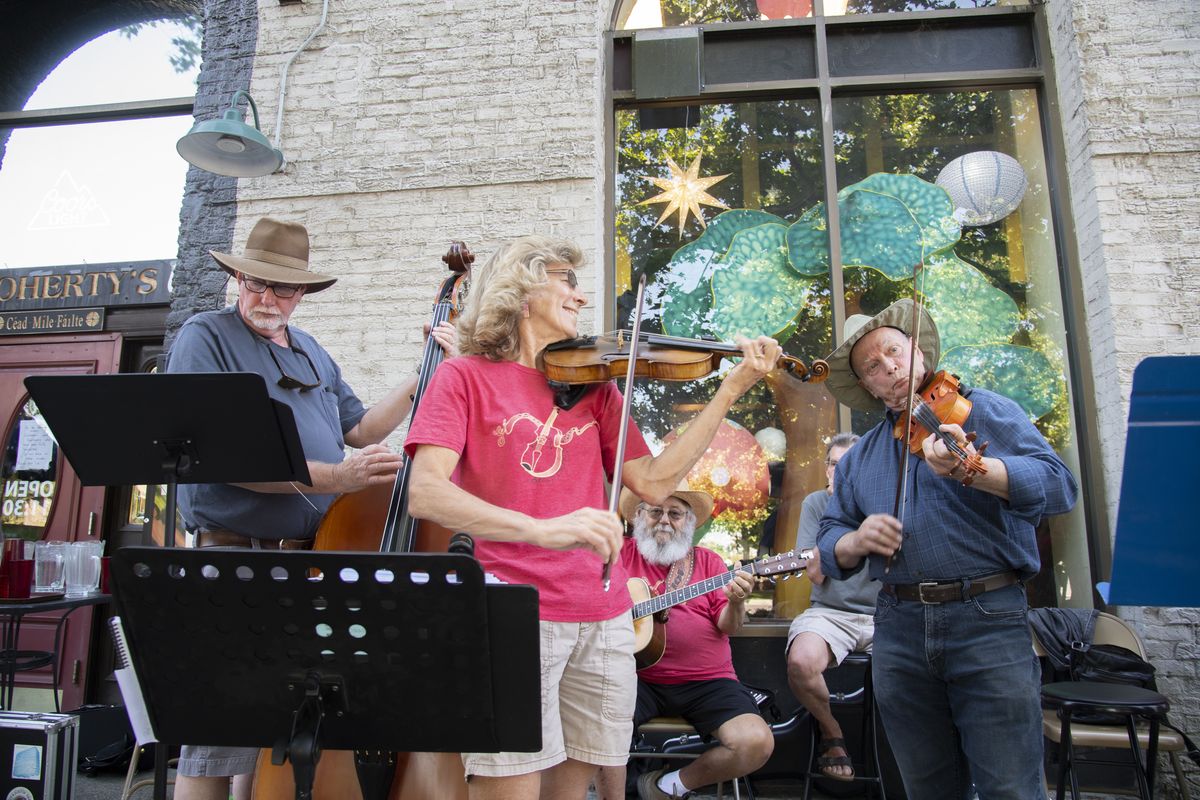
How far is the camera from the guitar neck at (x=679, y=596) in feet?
12.9

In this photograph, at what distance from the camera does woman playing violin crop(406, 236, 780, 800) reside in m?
1.97

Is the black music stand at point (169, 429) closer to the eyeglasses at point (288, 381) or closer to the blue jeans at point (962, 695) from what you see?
the eyeglasses at point (288, 381)

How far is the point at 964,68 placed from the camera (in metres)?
5.38

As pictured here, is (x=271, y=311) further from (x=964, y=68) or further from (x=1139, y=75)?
(x=1139, y=75)

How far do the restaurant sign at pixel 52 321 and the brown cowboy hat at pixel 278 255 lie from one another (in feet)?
12.9

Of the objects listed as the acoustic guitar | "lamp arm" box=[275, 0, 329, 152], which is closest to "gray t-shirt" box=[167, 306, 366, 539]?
the acoustic guitar

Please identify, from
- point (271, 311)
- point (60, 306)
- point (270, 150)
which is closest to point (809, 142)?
point (270, 150)

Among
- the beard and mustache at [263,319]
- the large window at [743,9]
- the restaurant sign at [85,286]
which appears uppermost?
the large window at [743,9]

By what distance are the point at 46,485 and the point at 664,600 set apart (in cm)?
496

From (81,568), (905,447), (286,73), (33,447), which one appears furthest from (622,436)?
(33,447)

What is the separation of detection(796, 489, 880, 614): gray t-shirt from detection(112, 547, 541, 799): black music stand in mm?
2954

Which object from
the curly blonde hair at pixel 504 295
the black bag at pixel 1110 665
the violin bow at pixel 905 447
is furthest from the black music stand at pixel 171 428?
the black bag at pixel 1110 665

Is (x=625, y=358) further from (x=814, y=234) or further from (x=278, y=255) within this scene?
(x=814, y=234)

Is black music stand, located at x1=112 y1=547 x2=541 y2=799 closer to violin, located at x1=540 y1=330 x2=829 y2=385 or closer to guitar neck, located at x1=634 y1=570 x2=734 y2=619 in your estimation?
violin, located at x1=540 y1=330 x2=829 y2=385
